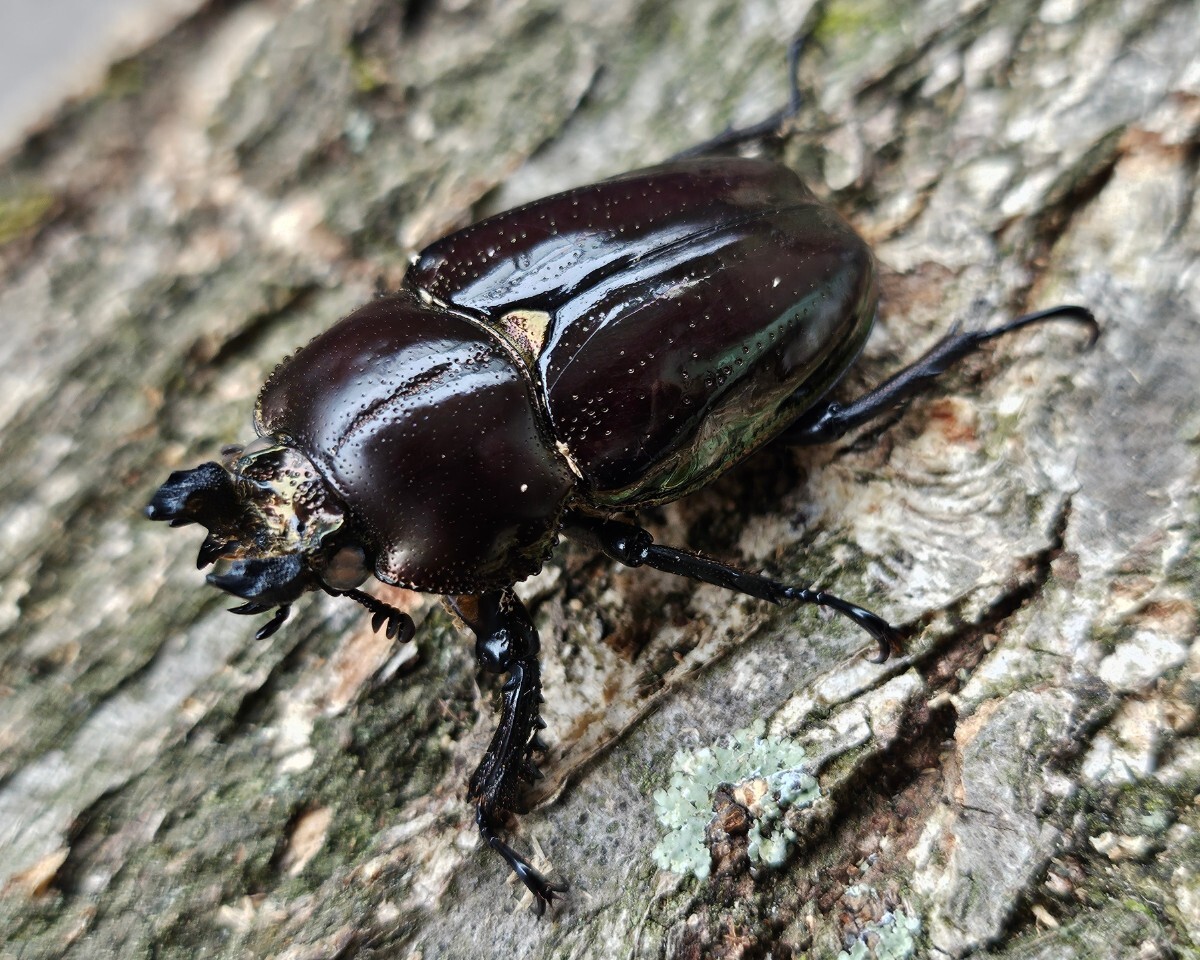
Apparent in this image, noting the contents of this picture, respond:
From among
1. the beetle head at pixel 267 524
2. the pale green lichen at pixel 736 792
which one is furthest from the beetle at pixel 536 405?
the pale green lichen at pixel 736 792

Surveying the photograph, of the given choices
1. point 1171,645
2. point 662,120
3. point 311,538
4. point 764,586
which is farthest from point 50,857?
point 662,120

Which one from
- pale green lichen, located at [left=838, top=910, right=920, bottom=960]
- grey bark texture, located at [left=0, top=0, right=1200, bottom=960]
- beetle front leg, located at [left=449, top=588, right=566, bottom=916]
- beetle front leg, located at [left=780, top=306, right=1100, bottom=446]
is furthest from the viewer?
beetle front leg, located at [left=780, top=306, right=1100, bottom=446]

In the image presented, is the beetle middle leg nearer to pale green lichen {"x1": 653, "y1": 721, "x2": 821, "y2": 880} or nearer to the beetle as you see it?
the beetle

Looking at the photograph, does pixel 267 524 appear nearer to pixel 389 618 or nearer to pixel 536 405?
pixel 389 618

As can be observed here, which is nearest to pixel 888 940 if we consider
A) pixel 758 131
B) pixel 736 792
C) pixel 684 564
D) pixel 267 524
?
pixel 736 792

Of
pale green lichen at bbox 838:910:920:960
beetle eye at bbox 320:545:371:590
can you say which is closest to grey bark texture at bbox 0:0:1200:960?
pale green lichen at bbox 838:910:920:960

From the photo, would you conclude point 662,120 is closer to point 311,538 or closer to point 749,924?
point 311,538
